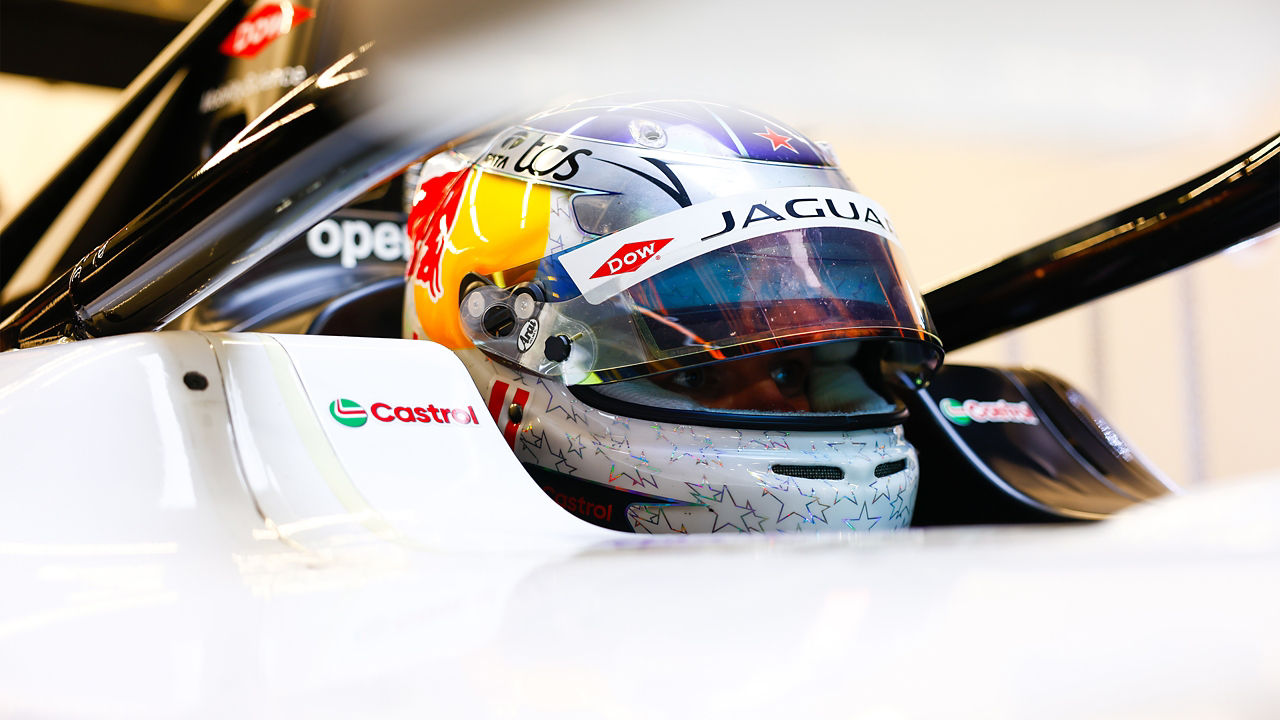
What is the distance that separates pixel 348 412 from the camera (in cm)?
58

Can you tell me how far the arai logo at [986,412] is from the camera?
3.47 feet

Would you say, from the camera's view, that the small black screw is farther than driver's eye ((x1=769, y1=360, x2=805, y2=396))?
No

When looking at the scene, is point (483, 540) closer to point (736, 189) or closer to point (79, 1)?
point (736, 189)

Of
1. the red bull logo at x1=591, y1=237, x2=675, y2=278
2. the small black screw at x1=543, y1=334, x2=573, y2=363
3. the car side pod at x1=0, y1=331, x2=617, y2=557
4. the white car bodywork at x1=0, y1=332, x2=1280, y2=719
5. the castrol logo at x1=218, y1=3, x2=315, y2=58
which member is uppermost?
the castrol logo at x1=218, y1=3, x2=315, y2=58

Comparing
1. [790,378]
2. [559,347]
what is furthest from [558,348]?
[790,378]

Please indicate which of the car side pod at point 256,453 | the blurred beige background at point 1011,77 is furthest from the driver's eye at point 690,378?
the blurred beige background at point 1011,77

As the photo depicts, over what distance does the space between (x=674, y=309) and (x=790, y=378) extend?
245 mm

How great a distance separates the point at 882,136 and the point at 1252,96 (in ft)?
0.43

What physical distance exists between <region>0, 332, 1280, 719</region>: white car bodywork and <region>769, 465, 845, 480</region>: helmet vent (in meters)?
0.24

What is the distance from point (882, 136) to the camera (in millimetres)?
198

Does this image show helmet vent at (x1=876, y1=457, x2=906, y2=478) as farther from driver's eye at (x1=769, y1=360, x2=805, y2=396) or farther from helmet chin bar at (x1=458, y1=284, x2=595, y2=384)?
helmet chin bar at (x1=458, y1=284, x2=595, y2=384)

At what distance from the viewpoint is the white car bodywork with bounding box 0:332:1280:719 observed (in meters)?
0.21

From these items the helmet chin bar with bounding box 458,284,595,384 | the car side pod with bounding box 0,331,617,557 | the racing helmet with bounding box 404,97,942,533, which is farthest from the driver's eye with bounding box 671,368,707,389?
the car side pod with bounding box 0,331,617,557

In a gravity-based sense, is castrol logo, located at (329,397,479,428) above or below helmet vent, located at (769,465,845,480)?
above
